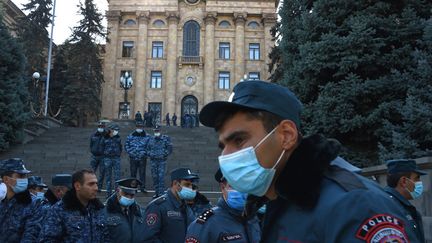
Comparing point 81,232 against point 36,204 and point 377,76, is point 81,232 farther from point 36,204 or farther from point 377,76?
point 377,76

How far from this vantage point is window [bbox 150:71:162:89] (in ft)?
154

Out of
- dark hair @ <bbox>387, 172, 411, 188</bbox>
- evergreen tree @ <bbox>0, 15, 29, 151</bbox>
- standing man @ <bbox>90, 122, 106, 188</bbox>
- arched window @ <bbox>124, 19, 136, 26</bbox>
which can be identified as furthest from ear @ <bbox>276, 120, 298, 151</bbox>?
arched window @ <bbox>124, 19, 136, 26</bbox>

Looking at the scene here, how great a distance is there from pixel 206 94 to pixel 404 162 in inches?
1606

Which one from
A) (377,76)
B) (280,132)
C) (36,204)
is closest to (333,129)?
(377,76)

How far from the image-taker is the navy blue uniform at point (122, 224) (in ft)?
18.2

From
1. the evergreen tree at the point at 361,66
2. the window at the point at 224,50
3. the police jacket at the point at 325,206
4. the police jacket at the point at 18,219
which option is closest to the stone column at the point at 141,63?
the window at the point at 224,50

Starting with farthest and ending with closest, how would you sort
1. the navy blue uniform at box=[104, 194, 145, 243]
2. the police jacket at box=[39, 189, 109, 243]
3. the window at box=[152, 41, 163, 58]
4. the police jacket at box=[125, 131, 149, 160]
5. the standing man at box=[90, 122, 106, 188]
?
the window at box=[152, 41, 163, 58]
the police jacket at box=[125, 131, 149, 160]
the standing man at box=[90, 122, 106, 188]
the navy blue uniform at box=[104, 194, 145, 243]
the police jacket at box=[39, 189, 109, 243]

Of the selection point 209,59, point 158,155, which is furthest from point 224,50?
point 158,155

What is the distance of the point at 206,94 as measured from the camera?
4600 cm

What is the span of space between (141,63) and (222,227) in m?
44.0

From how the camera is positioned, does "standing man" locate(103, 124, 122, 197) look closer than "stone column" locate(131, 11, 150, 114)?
Yes

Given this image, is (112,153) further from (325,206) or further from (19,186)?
(325,206)

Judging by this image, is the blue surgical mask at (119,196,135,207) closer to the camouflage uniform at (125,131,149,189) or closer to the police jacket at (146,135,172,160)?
the police jacket at (146,135,172,160)

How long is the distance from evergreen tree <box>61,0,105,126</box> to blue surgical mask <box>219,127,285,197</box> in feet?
125
